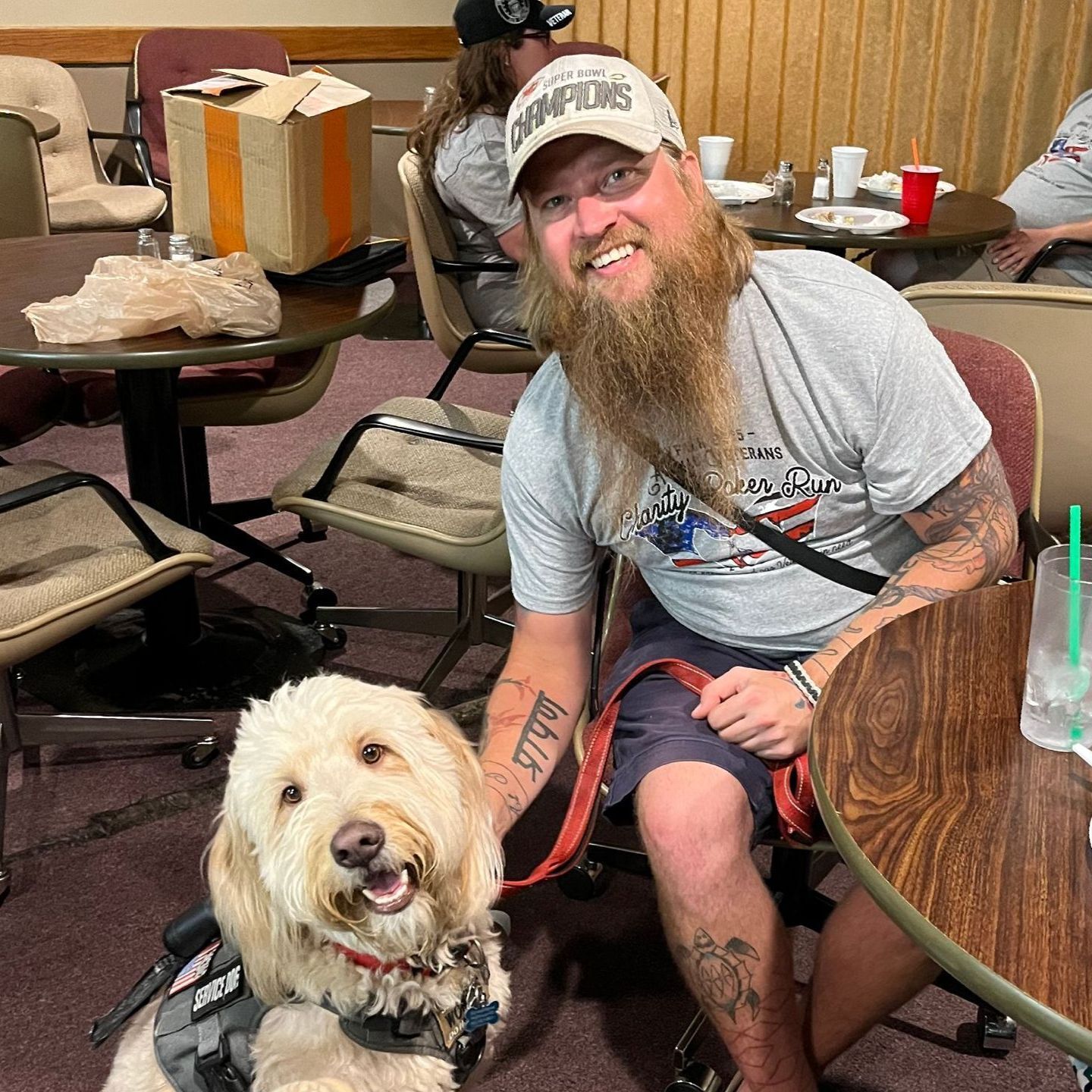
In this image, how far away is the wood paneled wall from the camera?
465 cm

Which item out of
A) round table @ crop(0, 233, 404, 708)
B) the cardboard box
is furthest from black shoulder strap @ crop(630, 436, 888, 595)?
the cardboard box

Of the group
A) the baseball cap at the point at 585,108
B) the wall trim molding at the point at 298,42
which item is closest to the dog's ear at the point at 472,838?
the baseball cap at the point at 585,108

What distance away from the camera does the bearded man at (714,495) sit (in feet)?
4.57

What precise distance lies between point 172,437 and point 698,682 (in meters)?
1.44

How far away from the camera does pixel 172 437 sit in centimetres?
252

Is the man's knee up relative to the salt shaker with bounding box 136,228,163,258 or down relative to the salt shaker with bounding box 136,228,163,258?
down

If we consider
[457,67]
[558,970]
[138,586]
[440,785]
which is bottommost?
[558,970]

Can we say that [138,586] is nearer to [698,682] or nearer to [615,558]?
[615,558]

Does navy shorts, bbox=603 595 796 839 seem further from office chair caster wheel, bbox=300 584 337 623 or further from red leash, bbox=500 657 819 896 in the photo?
→ office chair caster wheel, bbox=300 584 337 623

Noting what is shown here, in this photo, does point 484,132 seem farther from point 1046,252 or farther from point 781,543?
point 781,543

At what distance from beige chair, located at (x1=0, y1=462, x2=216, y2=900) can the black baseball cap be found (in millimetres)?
1524

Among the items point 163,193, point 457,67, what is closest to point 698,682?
point 457,67

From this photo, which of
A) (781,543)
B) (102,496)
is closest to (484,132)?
Answer: (102,496)

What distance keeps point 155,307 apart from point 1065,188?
8.32 feet
